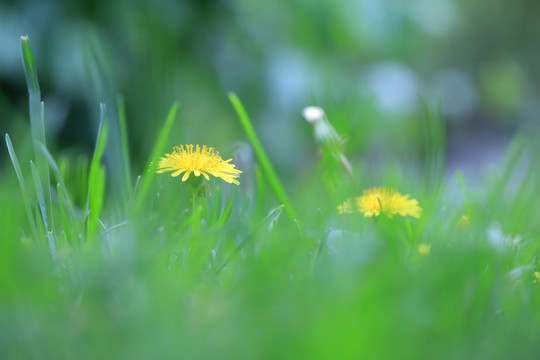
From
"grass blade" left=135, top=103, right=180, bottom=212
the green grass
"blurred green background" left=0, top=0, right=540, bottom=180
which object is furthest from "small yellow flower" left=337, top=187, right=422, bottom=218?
"blurred green background" left=0, top=0, right=540, bottom=180

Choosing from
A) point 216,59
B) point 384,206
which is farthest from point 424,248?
point 216,59

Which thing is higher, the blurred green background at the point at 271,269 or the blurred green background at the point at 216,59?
the blurred green background at the point at 216,59

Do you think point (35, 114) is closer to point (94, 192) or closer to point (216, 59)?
point (94, 192)

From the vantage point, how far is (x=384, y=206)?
13.1 inches

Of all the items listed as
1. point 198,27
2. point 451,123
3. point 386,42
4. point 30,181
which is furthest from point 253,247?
point 451,123

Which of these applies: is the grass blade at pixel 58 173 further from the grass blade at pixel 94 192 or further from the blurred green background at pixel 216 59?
the blurred green background at pixel 216 59

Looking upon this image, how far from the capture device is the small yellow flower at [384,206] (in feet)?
1.07

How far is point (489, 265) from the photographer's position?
0.26m

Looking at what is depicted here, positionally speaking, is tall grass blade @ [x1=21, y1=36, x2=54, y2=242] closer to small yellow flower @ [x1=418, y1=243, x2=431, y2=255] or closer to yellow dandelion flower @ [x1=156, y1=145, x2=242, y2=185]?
yellow dandelion flower @ [x1=156, y1=145, x2=242, y2=185]

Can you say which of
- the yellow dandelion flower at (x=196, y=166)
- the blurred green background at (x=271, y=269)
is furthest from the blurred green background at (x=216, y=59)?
the yellow dandelion flower at (x=196, y=166)

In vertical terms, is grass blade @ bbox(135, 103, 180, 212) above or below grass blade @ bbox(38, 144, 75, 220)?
above

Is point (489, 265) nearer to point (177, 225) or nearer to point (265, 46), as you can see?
point (177, 225)

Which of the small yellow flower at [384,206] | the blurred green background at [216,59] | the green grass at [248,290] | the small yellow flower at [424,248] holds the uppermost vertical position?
the blurred green background at [216,59]

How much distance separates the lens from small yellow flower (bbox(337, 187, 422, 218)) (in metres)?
0.33
